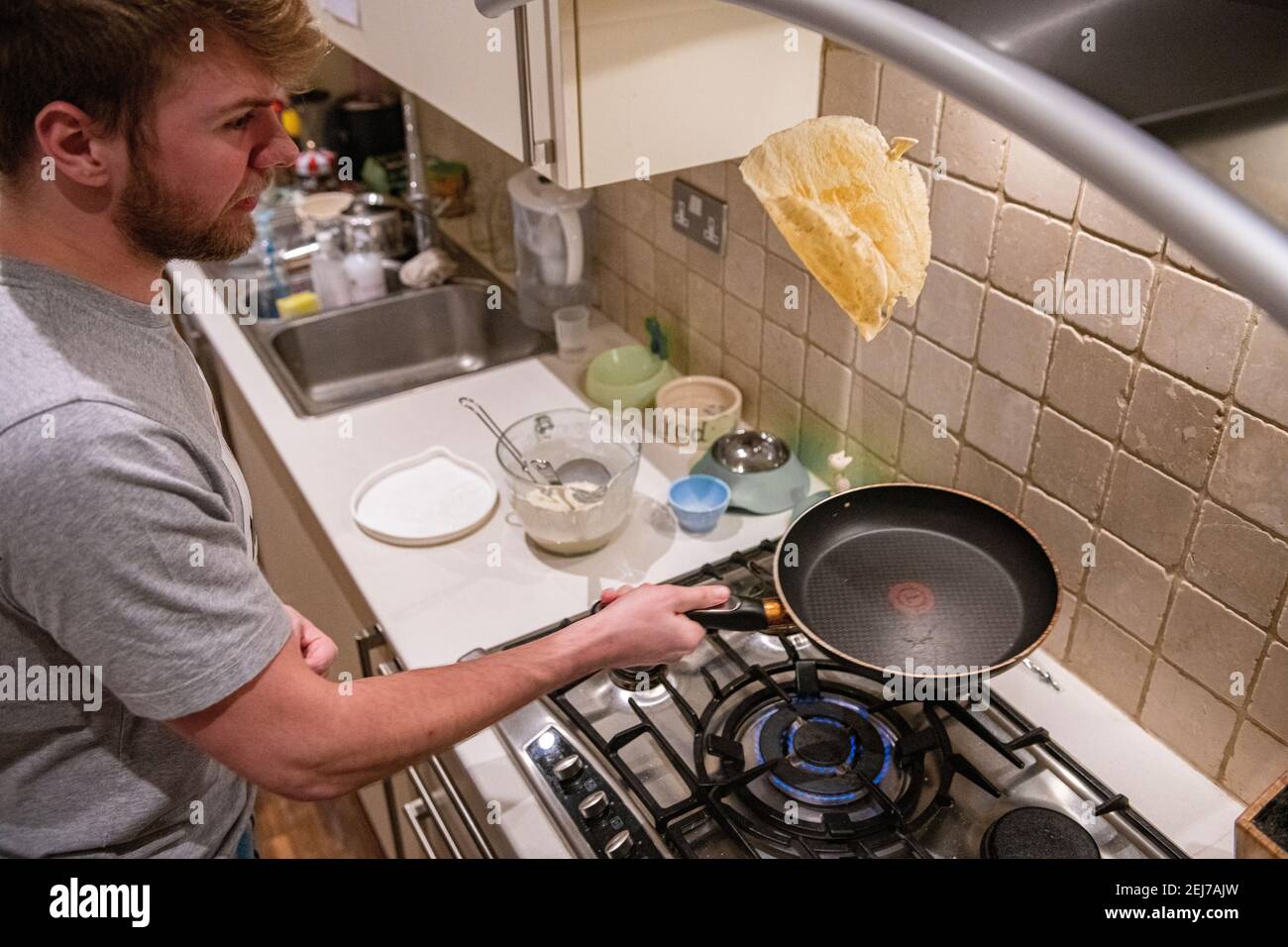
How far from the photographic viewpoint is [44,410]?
726mm

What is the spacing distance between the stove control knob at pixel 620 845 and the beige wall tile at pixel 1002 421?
2.07 feet

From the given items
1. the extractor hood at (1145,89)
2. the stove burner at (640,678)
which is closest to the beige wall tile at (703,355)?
the stove burner at (640,678)

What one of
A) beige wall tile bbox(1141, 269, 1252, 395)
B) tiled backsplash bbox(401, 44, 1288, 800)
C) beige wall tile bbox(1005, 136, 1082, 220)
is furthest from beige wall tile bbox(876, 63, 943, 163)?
beige wall tile bbox(1141, 269, 1252, 395)

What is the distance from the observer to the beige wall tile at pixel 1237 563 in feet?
3.14

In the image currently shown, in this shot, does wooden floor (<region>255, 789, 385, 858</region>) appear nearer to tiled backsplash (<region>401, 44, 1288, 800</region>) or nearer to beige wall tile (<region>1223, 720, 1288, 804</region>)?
tiled backsplash (<region>401, 44, 1288, 800</region>)

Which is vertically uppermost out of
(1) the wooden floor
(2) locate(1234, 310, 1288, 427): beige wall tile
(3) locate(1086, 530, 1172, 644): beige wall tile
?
(2) locate(1234, 310, 1288, 427): beige wall tile

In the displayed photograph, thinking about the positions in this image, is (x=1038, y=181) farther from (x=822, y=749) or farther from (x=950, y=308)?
(x=822, y=749)

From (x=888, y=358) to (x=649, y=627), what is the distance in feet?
1.82

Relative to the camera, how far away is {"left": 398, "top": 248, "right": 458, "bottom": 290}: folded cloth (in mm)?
2221

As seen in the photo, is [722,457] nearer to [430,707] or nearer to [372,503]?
[372,503]

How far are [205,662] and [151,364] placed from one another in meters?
0.26

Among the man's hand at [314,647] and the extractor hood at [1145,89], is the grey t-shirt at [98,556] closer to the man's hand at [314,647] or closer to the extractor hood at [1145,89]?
the man's hand at [314,647]

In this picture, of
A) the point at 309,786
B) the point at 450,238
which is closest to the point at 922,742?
the point at 309,786

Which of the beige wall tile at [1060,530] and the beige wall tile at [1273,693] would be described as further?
the beige wall tile at [1060,530]
